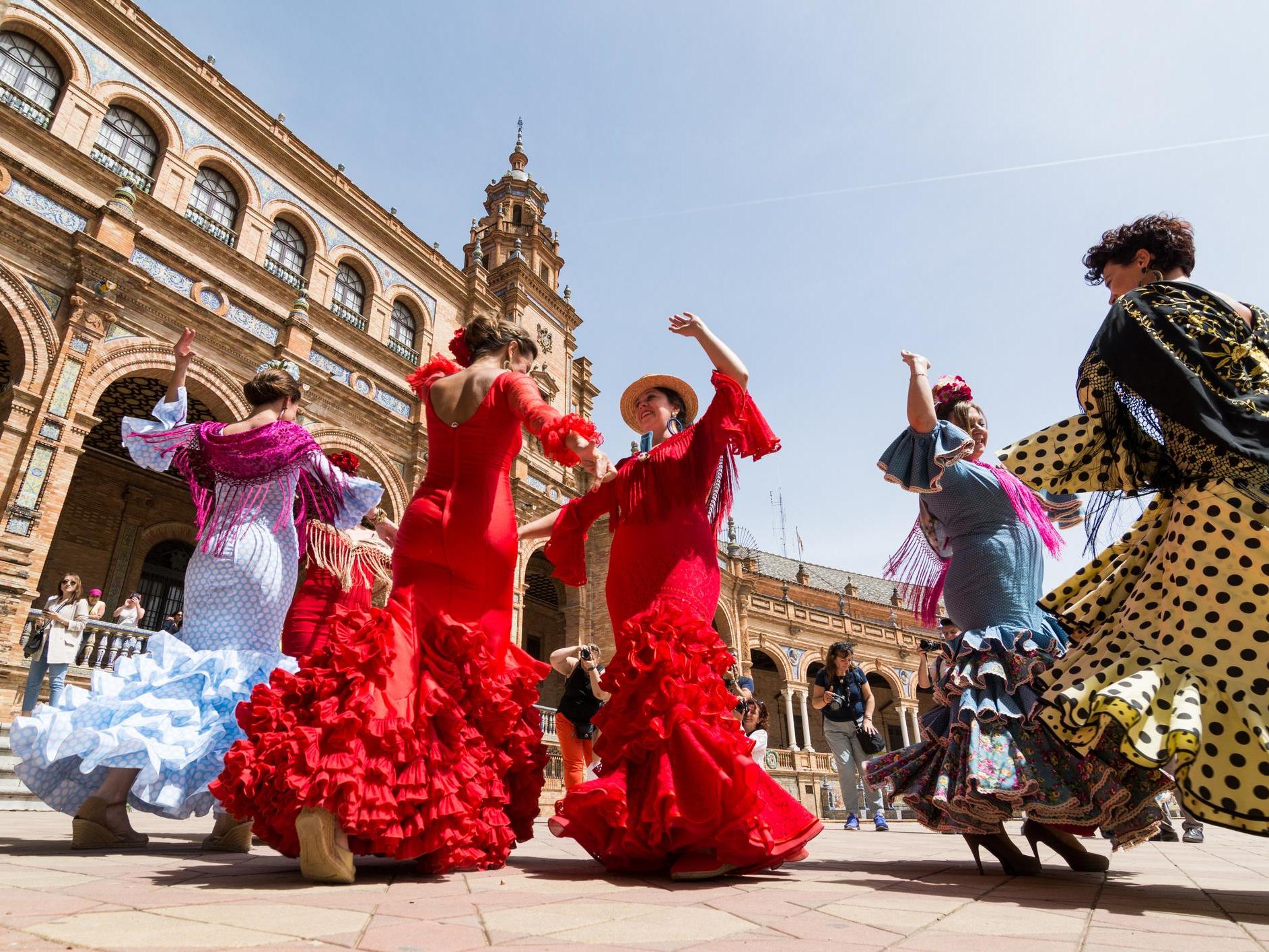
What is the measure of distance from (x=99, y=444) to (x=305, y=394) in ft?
14.1

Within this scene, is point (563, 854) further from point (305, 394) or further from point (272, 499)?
point (305, 394)

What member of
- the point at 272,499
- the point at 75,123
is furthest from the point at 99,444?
the point at 272,499

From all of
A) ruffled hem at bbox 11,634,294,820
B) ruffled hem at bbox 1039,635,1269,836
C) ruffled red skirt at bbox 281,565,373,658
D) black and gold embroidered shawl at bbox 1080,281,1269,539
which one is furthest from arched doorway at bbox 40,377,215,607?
ruffled hem at bbox 1039,635,1269,836

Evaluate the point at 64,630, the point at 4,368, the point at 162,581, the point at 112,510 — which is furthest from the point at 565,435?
the point at 162,581

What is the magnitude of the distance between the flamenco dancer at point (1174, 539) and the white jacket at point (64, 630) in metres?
8.67

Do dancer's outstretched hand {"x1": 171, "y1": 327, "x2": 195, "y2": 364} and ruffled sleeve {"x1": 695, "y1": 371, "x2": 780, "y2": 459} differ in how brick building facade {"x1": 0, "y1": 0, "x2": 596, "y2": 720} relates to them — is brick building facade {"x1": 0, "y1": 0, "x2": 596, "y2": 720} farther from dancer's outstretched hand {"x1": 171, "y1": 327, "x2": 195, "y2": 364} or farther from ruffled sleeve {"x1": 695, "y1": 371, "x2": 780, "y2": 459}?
ruffled sleeve {"x1": 695, "y1": 371, "x2": 780, "y2": 459}

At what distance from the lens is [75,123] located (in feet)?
38.5

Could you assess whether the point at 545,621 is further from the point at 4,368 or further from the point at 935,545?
the point at 935,545

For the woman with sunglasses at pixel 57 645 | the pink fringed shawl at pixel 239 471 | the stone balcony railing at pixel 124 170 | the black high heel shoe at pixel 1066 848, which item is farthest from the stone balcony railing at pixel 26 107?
the black high heel shoe at pixel 1066 848

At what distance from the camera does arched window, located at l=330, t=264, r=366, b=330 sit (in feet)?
50.9

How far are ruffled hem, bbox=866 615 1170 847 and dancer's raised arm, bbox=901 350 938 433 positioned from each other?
0.80m

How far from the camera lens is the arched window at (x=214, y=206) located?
13.2 m

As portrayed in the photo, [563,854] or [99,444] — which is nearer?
[563,854]

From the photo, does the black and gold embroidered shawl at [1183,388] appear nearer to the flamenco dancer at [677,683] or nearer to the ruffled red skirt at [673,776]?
the flamenco dancer at [677,683]
